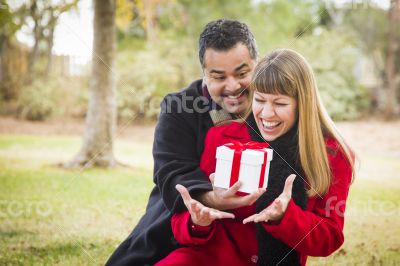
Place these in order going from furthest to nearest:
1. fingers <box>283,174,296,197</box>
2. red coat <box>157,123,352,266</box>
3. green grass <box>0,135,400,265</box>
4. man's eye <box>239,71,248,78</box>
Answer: green grass <box>0,135,400,265</box>
man's eye <box>239,71,248,78</box>
red coat <box>157,123,352,266</box>
fingers <box>283,174,296,197</box>

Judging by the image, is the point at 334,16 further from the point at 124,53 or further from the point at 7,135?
the point at 7,135

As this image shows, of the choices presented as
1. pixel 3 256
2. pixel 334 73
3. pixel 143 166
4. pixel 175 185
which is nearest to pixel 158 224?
pixel 175 185

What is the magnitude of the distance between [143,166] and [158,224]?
380 cm

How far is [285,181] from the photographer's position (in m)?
1.77

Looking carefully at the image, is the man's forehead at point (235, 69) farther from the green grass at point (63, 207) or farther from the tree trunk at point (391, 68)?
the tree trunk at point (391, 68)

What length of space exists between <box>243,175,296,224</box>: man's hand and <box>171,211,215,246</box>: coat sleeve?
180mm

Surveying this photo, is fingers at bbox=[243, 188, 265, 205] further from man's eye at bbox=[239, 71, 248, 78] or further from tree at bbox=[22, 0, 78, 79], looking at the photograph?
tree at bbox=[22, 0, 78, 79]

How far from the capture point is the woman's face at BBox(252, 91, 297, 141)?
1.82 m

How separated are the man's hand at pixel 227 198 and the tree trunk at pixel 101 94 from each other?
11.6ft

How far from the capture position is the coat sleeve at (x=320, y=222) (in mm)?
1688

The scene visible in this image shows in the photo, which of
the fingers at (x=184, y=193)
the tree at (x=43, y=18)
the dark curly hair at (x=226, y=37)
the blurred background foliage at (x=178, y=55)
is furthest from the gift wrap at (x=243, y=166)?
the blurred background foliage at (x=178, y=55)

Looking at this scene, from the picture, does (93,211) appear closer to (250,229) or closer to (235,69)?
(250,229)

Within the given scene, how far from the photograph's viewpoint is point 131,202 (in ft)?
12.7

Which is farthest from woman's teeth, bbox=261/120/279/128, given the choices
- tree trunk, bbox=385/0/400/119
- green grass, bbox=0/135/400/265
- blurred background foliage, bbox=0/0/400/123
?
tree trunk, bbox=385/0/400/119
